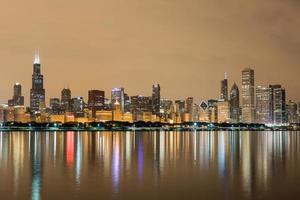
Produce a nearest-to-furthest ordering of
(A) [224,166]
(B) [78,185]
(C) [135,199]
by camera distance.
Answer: (C) [135,199] < (B) [78,185] < (A) [224,166]

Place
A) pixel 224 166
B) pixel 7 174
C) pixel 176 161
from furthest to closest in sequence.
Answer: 1. pixel 176 161
2. pixel 224 166
3. pixel 7 174

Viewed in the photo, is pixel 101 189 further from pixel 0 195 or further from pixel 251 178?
pixel 251 178

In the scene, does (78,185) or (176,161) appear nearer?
(78,185)

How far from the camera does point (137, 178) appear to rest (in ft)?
127

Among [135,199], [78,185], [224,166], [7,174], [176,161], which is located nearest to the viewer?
[135,199]

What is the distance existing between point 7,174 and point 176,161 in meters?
18.9

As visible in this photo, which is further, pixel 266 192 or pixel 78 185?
pixel 78 185

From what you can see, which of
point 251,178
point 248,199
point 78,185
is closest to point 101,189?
point 78,185

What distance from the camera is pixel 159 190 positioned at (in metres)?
32.8

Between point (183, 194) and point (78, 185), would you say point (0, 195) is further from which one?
point (183, 194)

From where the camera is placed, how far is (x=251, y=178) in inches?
1553

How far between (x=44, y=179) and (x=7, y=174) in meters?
5.05

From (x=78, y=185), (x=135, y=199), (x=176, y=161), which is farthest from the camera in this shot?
(x=176, y=161)

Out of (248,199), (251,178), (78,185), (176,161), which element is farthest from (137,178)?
(176,161)
